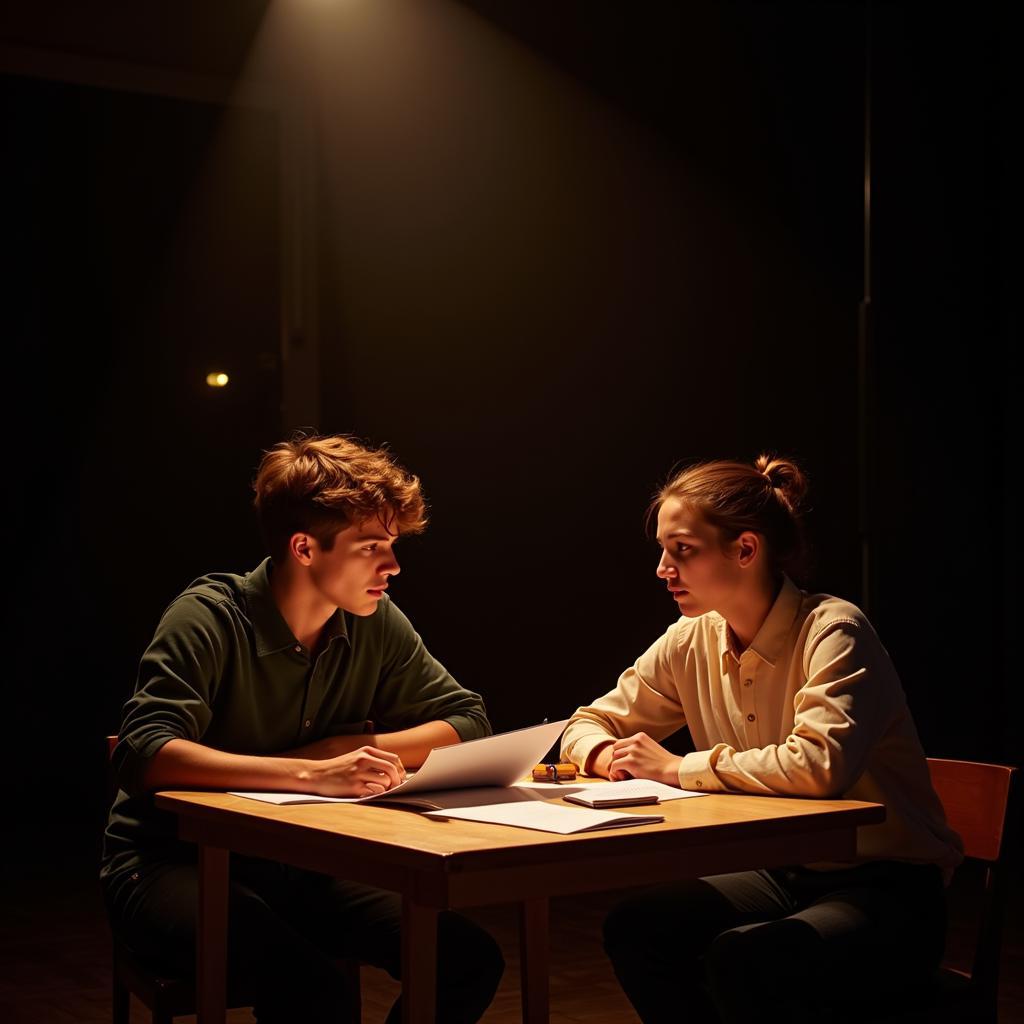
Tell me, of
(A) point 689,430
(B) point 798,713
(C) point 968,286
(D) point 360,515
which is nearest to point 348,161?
(A) point 689,430

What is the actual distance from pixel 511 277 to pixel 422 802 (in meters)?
4.59

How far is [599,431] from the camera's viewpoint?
6.39 meters

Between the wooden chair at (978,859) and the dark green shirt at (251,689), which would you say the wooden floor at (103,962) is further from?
the wooden chair at (978,859)

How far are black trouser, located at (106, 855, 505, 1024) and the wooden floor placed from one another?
3.93 feet

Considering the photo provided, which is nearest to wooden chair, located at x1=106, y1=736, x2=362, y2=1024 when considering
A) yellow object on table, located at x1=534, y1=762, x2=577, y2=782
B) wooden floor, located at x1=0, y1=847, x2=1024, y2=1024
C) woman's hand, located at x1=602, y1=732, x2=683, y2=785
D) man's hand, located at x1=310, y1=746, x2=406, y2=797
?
man's hand, located at x1=310, y1=746, x2=406, y2=797

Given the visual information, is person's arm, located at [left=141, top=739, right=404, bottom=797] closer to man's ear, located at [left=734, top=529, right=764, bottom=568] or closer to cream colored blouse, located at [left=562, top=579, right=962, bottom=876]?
cream colored blouse, located at [left=562, top=579, right=962, bottom=876]

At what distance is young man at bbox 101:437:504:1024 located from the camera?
2076 millimetres

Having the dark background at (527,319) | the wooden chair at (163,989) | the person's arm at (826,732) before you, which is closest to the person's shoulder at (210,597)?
the wooden chair at (163,989)

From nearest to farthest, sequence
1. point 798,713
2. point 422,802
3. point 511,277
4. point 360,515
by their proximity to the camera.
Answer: point 422,802 → point 798,713 → point 360,515 → point 511,277

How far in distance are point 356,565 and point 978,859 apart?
1050mm

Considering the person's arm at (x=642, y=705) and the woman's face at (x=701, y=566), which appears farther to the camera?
the person's arm at (x=642, y=705)

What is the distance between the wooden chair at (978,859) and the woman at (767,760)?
46mm

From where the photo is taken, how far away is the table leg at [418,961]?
1.69 meters

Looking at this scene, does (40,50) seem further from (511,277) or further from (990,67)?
(990,67)
